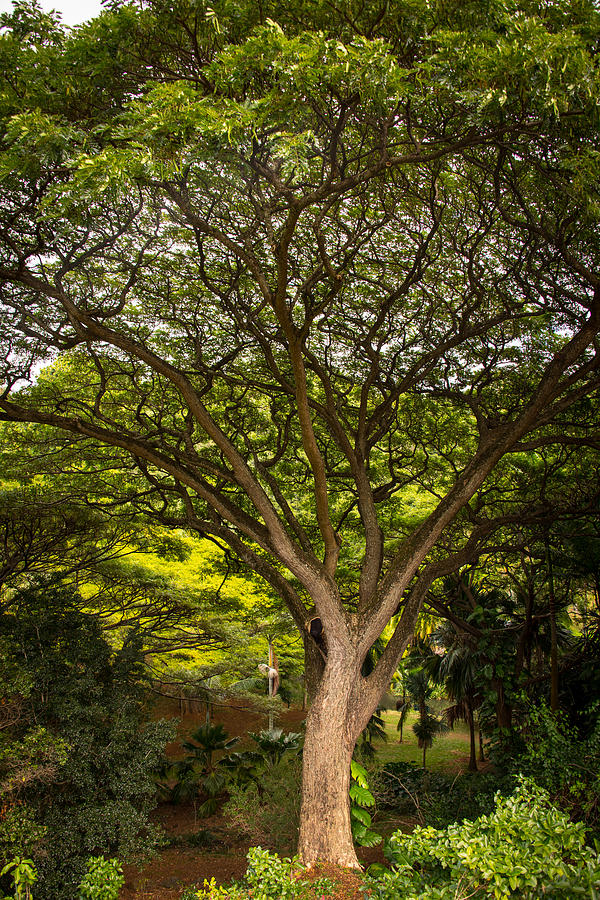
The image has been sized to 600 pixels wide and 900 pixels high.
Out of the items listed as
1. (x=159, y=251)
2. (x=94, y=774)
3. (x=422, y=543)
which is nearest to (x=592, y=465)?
(x=422, y=543)

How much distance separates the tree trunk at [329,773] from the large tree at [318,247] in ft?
0.08

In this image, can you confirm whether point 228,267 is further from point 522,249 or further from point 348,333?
point 522,249

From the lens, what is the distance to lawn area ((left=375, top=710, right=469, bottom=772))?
1988 cm

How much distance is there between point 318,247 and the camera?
5.25 m

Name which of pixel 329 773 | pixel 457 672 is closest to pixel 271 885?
pixel 329 773

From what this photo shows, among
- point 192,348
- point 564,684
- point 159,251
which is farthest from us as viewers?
point 564,684

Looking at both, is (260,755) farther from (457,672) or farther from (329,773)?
(329,773)

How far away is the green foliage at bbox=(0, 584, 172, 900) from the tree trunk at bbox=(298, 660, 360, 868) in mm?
2662

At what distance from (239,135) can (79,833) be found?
7104 mm

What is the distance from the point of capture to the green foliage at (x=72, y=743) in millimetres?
6047

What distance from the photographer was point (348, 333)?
7.44 metres

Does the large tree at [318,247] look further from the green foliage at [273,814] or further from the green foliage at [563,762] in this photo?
the green foliage at [563,762]

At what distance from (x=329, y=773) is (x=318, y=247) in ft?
15.6

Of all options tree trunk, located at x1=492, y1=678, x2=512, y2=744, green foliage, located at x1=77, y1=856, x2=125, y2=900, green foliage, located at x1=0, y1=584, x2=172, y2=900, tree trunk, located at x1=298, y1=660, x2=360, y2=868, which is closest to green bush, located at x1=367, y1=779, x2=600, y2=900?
tree trunk, located at x1=298, y1=660, x2=360, y2=868
